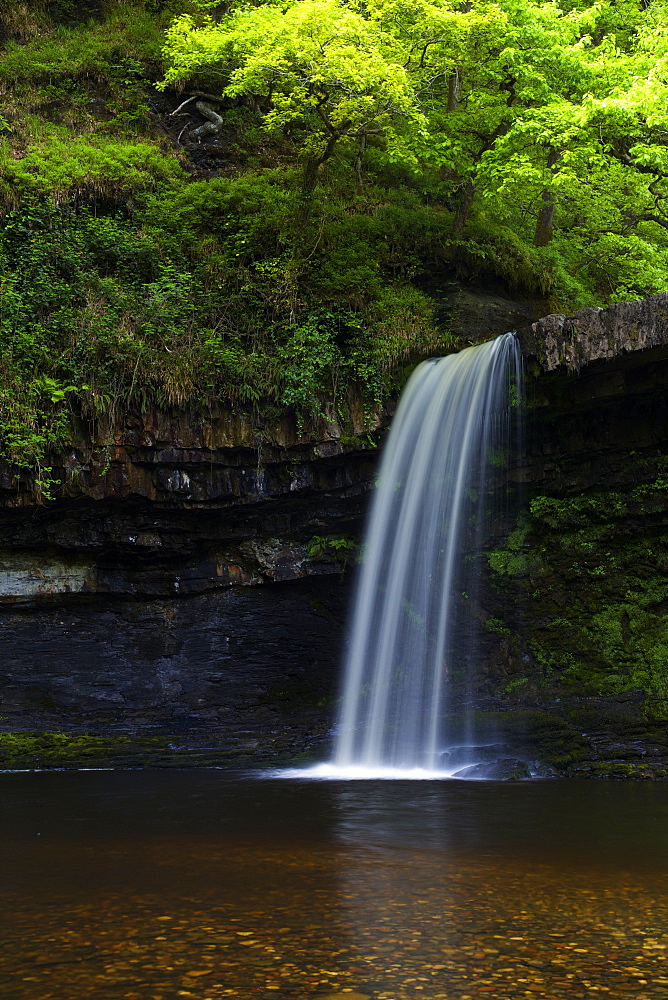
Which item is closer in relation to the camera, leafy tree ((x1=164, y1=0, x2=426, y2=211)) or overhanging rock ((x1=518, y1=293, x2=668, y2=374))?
overhanging rock ((x1=518, y1=293, x2=668, y2=374))

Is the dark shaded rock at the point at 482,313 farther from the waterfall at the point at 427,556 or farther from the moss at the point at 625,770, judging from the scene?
the moss at the point at 625,770

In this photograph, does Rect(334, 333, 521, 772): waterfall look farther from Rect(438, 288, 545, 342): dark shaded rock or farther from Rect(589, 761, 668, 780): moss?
Rect(589, 761, 668, 780): moss

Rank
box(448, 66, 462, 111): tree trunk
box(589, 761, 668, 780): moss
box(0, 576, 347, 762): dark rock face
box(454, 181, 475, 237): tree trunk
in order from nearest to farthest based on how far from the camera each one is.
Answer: box(589, 761, 668, 780): moss
box(0, 576, 347, 762): dark rock face
box(454, 181, 475, 237): tree trunk
box(448, 66, 462, 111): tree trunk

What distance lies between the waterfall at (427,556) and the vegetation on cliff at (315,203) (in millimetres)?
1217

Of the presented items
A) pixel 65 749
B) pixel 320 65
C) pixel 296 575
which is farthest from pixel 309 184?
pixel 65 749

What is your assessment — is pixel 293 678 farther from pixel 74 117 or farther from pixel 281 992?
pixel 74 117

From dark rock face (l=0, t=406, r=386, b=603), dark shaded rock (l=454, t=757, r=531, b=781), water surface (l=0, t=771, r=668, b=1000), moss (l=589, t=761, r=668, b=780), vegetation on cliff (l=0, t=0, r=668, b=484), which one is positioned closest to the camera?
water surface (l=0, t=771, r=668, b=1000)

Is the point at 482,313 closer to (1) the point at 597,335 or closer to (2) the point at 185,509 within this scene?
(1) the point at 597,335

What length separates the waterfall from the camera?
11148mm

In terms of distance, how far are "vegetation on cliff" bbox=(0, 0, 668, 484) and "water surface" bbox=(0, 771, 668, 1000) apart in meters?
6.38

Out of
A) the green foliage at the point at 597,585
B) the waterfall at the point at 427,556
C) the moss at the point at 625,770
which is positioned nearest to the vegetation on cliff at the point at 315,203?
the waterfall at the point at 427,556

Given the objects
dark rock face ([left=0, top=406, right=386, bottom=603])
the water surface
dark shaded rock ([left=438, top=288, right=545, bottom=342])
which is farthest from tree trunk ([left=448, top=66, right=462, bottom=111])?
the water surface

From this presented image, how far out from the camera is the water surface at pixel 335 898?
3324mm

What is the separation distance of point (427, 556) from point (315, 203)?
23.8ft
